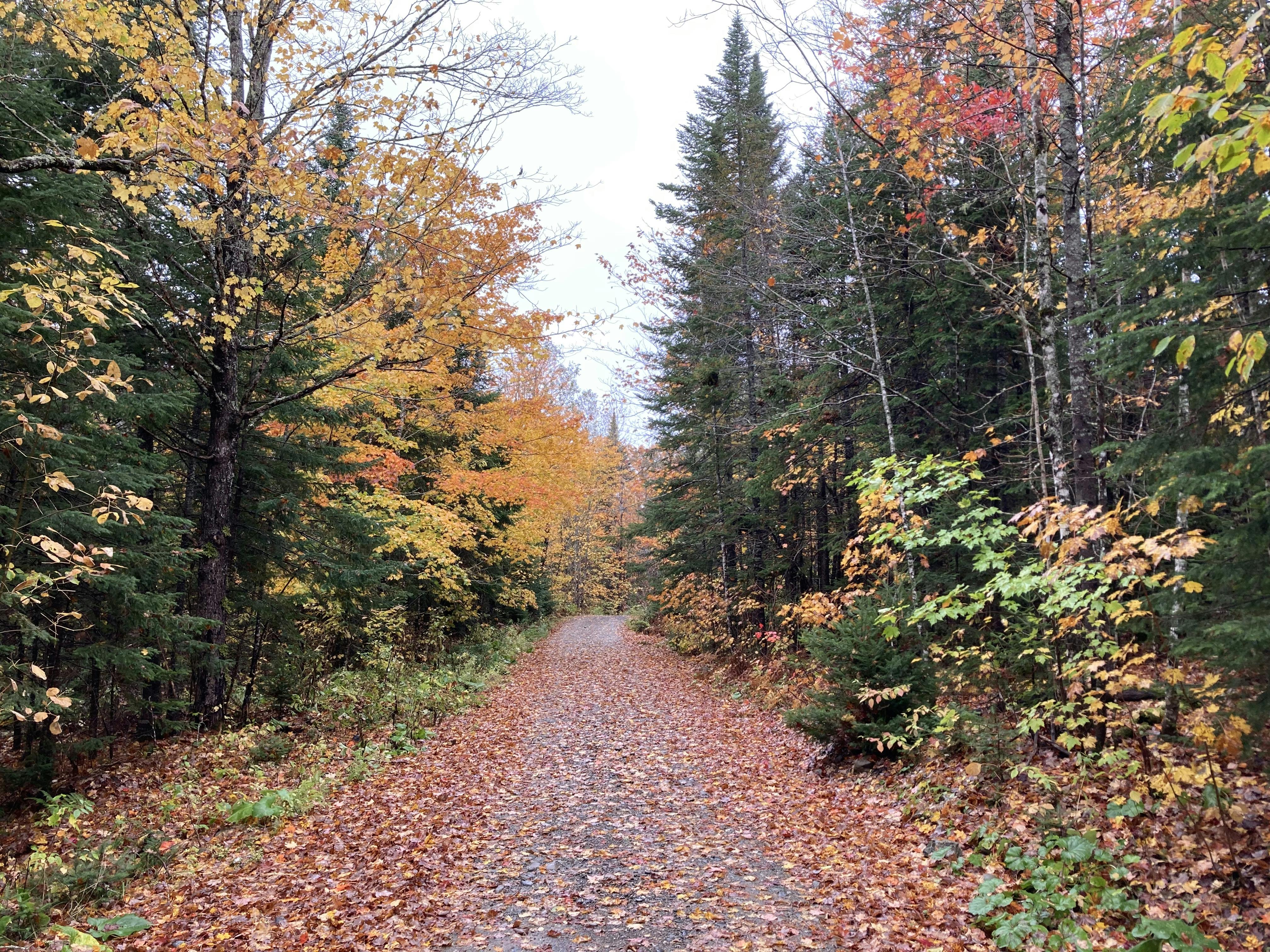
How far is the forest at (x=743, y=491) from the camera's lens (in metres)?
4.76

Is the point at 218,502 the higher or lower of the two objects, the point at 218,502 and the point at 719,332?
the lower

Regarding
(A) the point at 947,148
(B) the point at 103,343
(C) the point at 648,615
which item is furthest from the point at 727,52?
(C) the point at 648,615

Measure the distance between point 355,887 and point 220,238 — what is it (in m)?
8.14

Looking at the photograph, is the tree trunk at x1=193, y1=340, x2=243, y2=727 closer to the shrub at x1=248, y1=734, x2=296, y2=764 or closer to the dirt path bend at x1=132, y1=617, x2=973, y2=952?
the shrub at x1=248, y1=734, x2=296, y2=764

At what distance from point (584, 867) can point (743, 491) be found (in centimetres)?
1124

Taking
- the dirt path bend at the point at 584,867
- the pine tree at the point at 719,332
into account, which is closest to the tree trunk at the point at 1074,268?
the dirt path bend at the point at 584,867

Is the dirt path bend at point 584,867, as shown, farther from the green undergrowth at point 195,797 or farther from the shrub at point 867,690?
the shrub at point 867,690

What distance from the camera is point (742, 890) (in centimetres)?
544

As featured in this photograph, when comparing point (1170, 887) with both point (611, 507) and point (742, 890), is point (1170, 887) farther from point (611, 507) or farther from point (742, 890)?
point (611, 507)

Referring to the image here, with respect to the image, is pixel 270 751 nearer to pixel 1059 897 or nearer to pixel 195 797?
pixel 195 797

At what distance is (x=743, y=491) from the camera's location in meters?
16.3

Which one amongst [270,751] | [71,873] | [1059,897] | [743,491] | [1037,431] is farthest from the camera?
[743,491]

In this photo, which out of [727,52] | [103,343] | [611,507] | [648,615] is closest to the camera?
[103,343]

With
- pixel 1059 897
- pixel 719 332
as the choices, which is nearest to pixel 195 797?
pixel 1059 897
